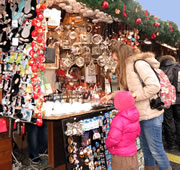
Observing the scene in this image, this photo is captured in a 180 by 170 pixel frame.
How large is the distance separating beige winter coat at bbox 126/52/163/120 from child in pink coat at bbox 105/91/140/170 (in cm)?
10

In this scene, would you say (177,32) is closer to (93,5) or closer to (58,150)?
(93,5)

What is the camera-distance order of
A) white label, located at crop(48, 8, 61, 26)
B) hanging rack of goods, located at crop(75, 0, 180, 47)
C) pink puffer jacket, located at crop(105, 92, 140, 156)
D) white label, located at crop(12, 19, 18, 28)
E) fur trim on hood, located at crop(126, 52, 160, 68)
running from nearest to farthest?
pink puffer jacket, located at crop(105, 92, 140, 156) < fur trim on hood, located at crop(126, 52, 160, 68) < white label, located at crop(12, 19, 18, 28) < hanging rack of goods, located at crop(75, 0, 180, 47) < white label, located at crop(48, 8, 61, 26)

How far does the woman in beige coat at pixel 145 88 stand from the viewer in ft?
6.75

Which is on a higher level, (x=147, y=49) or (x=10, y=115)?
(x=147, y=49)

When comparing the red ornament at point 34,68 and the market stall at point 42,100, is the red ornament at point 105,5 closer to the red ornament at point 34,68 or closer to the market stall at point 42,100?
the market stall at point 42,100

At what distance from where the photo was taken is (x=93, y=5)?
300cm

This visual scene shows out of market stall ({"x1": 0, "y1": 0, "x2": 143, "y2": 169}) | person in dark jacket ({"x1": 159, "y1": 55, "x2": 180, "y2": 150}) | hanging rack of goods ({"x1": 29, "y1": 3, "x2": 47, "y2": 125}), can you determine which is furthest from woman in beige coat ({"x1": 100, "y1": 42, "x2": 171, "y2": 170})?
person in dark jacket ({"x1": 159, "y1": 55, "x2": 180, "y2": 150})

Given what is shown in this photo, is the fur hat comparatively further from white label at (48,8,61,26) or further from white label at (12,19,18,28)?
white label at (48,8,61,26)

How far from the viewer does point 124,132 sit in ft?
6.73

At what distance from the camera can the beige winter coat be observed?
2.04 metres

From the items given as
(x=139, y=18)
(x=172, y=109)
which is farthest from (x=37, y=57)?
(x=172, y=109)

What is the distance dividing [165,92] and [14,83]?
1.82 metres

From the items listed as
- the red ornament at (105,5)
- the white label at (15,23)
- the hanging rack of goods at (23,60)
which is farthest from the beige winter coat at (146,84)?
the white label at (15,23)

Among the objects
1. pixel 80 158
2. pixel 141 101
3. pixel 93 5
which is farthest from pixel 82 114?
pixel 93 5
